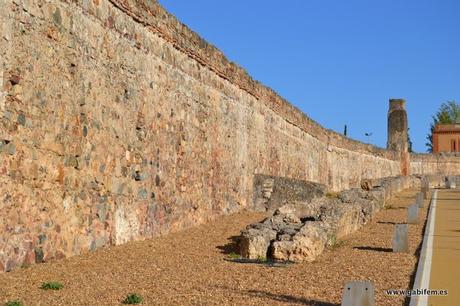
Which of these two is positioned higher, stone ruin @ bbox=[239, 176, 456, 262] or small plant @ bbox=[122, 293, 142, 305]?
stone ruin @ bbox=[239, 176, 456, 262]

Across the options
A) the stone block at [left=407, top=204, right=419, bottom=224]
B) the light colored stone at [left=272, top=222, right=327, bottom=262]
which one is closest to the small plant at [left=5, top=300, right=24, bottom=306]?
the light colored stone at [left=272, top=222, right=327, bottom=262]

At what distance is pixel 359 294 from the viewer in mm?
4867

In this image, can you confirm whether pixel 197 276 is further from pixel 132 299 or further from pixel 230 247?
pixel 230 247

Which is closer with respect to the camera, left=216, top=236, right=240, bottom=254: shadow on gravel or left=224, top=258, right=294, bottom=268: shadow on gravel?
left=224, top=258, right=294, bottom=268: shadow on gravel

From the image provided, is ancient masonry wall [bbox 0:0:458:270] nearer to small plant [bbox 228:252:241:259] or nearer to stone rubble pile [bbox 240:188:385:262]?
small plant [bbox 228:252:241:259]

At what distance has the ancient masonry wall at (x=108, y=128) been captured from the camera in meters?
7.20

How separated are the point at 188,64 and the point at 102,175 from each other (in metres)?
4.36

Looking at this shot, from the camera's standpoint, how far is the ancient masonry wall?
7199mm

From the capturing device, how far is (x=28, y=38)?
290 inches

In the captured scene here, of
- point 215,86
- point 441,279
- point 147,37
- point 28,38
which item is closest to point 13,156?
point 28,38

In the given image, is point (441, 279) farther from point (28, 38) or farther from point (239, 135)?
point (239, 135)

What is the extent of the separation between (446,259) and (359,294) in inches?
221

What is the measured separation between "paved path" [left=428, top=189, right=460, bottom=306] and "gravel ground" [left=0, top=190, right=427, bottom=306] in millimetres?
367

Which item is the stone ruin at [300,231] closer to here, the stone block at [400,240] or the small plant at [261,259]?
the small plant at [261,259]
